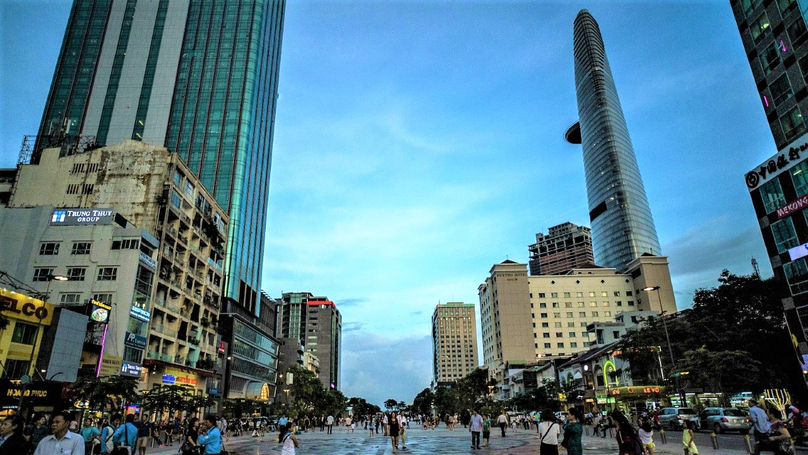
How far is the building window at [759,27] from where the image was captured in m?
42.7

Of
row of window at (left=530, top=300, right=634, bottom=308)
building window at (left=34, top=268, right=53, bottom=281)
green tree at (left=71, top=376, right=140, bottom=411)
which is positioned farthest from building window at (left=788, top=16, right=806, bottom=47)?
row of window at (left=530, top=300, right=634, bottom=308)

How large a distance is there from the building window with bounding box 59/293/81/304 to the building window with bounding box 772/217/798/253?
6279 centimetres

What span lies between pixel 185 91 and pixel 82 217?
6909 centimetres

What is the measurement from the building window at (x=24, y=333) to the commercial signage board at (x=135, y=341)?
1017cm

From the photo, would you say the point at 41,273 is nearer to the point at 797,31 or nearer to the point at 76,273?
the point at 76,273

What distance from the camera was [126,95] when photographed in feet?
332

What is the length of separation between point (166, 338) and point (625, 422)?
2042 inches

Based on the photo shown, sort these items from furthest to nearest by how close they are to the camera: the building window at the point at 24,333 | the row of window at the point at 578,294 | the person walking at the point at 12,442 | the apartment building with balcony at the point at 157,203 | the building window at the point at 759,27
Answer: the row of window at the point at 578,294 < the apartment building with balcony at the point at 157,203 < the building window at the point at 759,27 < the building window at the point at 24,333 < the person walking at the point at 12,442

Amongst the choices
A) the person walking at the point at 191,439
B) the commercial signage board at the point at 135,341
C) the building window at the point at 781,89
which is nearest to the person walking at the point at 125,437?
the person walking at the point at 191,439

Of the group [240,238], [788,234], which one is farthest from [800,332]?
[240,238]

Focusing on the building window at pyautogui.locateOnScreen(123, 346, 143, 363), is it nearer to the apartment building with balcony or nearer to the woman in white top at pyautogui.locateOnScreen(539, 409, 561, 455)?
the apartment building with balcony

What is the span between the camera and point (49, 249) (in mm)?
46812

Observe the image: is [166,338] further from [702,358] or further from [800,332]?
[800,332]

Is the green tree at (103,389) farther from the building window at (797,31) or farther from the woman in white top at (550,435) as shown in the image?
the building window at (797,31)
